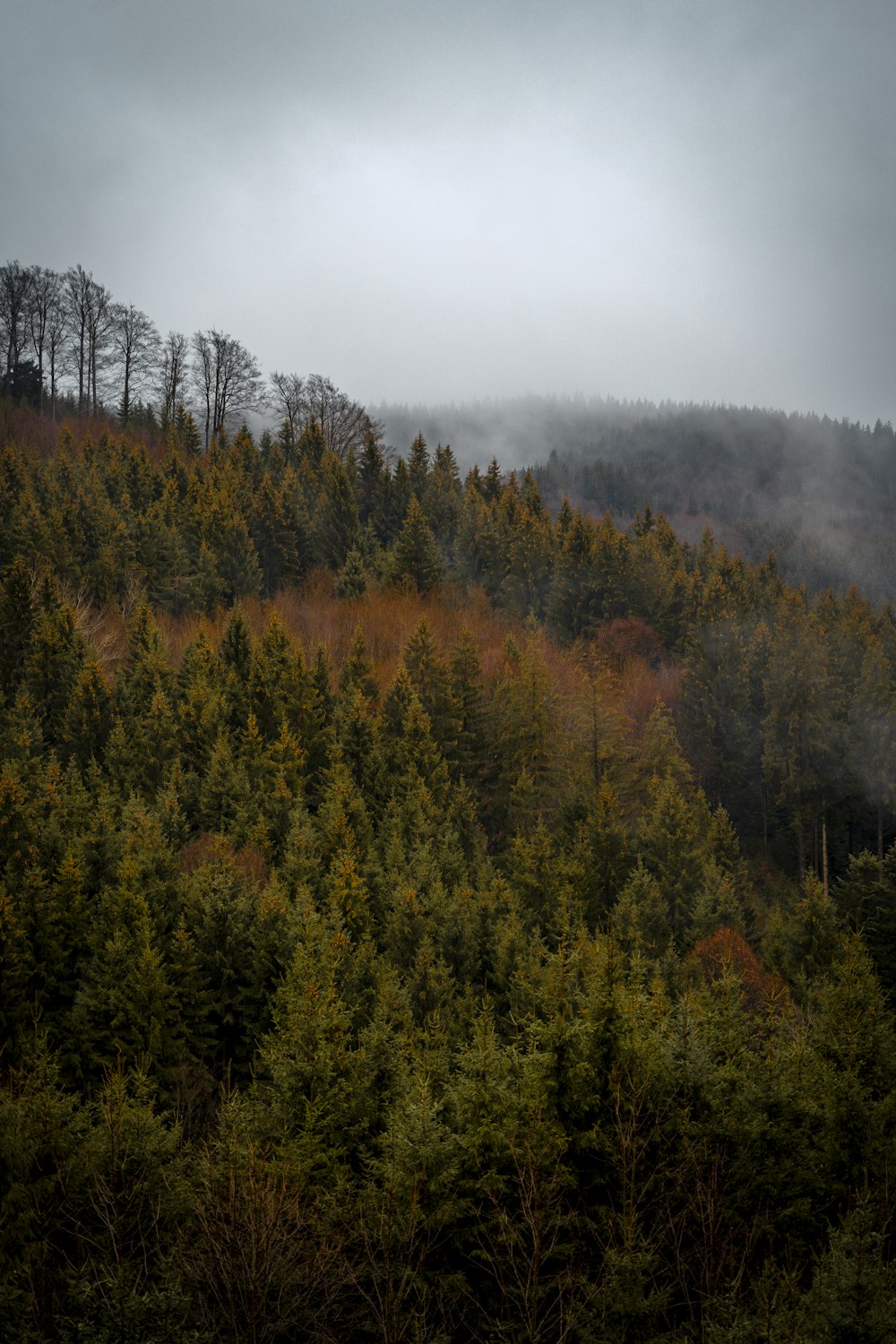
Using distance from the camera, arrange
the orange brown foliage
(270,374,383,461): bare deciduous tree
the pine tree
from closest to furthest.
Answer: the orange brown foliage
the pine tree
(270,374,383,461): bare deciduous tree

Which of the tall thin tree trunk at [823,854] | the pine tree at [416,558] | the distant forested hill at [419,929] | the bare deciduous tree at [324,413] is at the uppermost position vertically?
the bare deciduous tree at [324,413]

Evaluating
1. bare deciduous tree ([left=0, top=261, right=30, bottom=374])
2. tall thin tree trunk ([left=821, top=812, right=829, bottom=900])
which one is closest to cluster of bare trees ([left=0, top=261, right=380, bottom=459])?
bare deciduous tree ([left=0, top=261, right=30, bottom=374])

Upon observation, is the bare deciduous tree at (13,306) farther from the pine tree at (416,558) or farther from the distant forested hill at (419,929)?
the pine tree at (416,558)

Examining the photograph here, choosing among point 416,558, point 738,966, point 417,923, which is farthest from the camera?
point 416,558

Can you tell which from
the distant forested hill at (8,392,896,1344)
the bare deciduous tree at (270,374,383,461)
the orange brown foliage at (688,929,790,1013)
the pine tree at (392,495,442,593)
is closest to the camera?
the distant forested hill at (8,392,896,1344)

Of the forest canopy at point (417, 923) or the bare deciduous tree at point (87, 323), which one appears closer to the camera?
the forest canopy at point (417, 923)

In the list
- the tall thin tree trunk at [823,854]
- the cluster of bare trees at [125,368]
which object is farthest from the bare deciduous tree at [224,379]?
the tall thin tree trunk at [823,854]

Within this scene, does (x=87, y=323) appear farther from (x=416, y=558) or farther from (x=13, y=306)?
(x=416, y=558)

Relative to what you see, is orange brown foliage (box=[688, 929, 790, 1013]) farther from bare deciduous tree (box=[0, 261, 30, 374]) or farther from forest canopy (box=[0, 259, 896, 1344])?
bare deciduous tree (box=[0, 261, 30, 374])

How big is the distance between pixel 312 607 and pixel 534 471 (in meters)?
137

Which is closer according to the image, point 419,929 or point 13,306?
point 419,929

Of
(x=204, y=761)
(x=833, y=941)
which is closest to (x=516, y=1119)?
(x=833, y=941)

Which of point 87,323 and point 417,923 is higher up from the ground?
point 87,323

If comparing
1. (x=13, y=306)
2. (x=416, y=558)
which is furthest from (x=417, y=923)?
(x=13, y=306)
